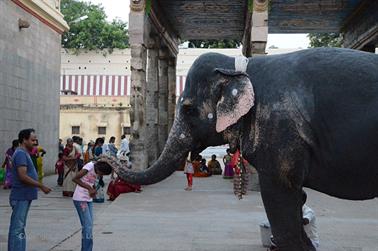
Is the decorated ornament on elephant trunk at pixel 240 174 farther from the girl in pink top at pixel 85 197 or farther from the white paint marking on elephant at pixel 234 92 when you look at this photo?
the girl in pink top at pixel 85 197

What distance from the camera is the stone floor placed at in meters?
7.20

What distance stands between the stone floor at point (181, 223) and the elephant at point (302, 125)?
130 inches

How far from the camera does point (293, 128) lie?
11.9 ft

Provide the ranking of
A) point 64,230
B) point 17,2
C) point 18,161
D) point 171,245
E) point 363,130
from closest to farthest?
1. point 363,130
2. point 18,161
3. point 171,245
4. point 64,230
5. point 17,2

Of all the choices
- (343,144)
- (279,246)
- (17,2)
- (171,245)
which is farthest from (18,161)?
(17,2)

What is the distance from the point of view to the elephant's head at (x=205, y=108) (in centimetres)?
387

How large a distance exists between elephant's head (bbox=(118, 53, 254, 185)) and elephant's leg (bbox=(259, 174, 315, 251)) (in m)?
0.53

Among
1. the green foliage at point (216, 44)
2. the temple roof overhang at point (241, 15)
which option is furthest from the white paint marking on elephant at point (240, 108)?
the green foliage at point (216, 44)

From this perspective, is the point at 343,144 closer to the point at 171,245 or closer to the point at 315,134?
the point at 315,134

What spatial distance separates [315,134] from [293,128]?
163 millimetres

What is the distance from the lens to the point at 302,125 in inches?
143

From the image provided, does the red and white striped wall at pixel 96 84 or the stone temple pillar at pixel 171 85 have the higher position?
the red and white striped wall at pixel 96 84

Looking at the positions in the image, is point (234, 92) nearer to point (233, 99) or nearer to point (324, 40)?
point (233, 99)

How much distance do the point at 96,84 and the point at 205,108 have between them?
121ft
